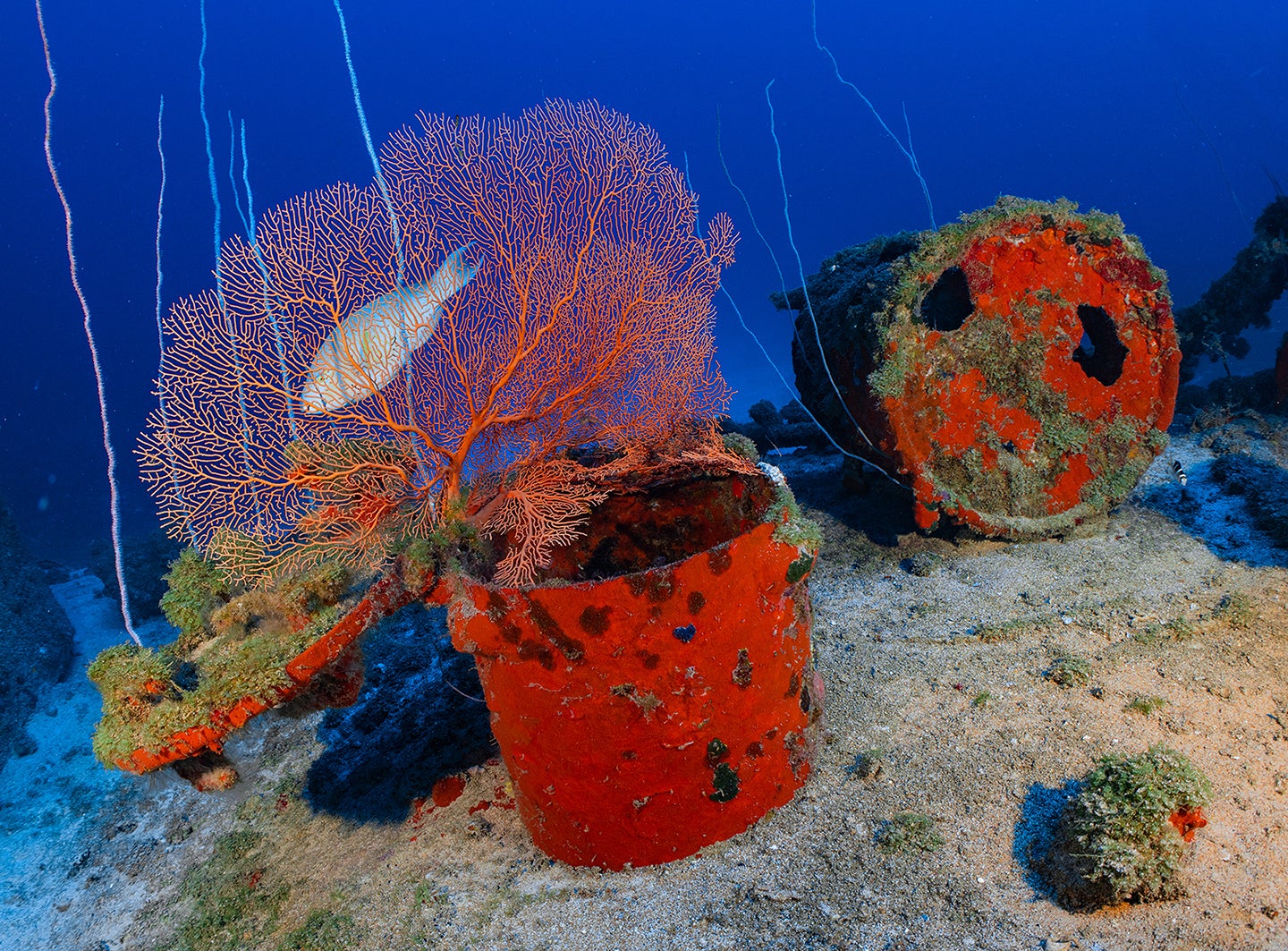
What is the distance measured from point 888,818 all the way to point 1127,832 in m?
0.97

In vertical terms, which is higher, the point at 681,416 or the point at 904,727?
the point at 681,416

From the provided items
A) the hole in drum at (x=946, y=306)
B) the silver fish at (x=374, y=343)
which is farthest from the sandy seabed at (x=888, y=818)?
the silver fish at (x=374, y=343)

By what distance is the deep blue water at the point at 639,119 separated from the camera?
164ft

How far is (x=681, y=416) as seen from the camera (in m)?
3.96

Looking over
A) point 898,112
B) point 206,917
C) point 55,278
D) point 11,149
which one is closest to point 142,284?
point 55,278

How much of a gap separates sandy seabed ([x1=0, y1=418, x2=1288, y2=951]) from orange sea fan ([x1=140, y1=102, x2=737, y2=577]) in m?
1.77

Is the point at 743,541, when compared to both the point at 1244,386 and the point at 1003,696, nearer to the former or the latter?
the point at 1003,696

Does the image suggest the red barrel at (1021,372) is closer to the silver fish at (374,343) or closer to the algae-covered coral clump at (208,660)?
the silver fish at (374,343)

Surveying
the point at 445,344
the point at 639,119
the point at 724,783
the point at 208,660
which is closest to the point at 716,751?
the point at 724,783

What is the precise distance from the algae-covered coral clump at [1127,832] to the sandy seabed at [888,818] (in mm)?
93

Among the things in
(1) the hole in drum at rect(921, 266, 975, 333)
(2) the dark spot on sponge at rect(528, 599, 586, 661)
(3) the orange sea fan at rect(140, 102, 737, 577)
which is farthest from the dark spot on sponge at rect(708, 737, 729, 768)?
(1) the hole in drum at rect(921, 266, 975, 333)

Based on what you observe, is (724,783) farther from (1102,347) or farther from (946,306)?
(946,306)

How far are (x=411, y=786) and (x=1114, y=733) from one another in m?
4.04

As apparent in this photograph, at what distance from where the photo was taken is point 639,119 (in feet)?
344
